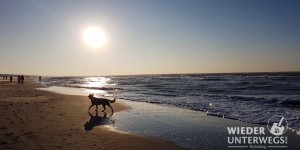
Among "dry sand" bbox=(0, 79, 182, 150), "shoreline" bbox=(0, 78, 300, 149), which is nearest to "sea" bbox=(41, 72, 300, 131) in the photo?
"shoreline" bbox=(0, 78, 300, 149)

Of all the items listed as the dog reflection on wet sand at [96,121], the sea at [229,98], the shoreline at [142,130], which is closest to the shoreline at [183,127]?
the shoreline at [142,130]

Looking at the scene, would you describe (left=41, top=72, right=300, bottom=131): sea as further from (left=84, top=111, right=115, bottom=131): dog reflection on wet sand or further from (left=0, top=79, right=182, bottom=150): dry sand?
(left=0, top=79, right=182, bottom=150): dry sand

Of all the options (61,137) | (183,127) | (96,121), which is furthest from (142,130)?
(61,137)

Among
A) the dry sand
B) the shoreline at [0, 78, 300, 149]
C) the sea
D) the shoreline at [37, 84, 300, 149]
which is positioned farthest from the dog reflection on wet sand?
the sea

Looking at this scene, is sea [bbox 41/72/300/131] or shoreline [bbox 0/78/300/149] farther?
sea [bbox 41/72/300/131]

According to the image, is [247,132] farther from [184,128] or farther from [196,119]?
[196,119]

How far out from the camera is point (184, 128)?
40.7 ft

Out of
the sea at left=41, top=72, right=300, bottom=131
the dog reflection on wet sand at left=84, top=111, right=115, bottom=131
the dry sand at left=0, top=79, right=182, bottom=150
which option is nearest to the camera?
the dry sand at left=0, top=79, right=182, bottom=150

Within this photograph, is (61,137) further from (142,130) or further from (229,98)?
(229,98)

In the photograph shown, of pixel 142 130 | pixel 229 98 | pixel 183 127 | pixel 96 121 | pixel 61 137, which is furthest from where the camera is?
pixel 229 98

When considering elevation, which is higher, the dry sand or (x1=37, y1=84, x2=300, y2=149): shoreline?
the dry sand

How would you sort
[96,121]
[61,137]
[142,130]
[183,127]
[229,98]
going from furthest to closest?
[229,98]
[96,121]
[183,127]
[142,130]
[61,137]

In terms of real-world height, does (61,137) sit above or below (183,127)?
above

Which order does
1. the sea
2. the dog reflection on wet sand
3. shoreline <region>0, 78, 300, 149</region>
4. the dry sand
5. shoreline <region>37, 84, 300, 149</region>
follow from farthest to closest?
1. the sea
2. the dog reflection on wet sand
3. shoreline <region>37, 84, 300, 149</region>
4. shoreline <region>0, 78, 300, 149</region>
5. the dry sand
